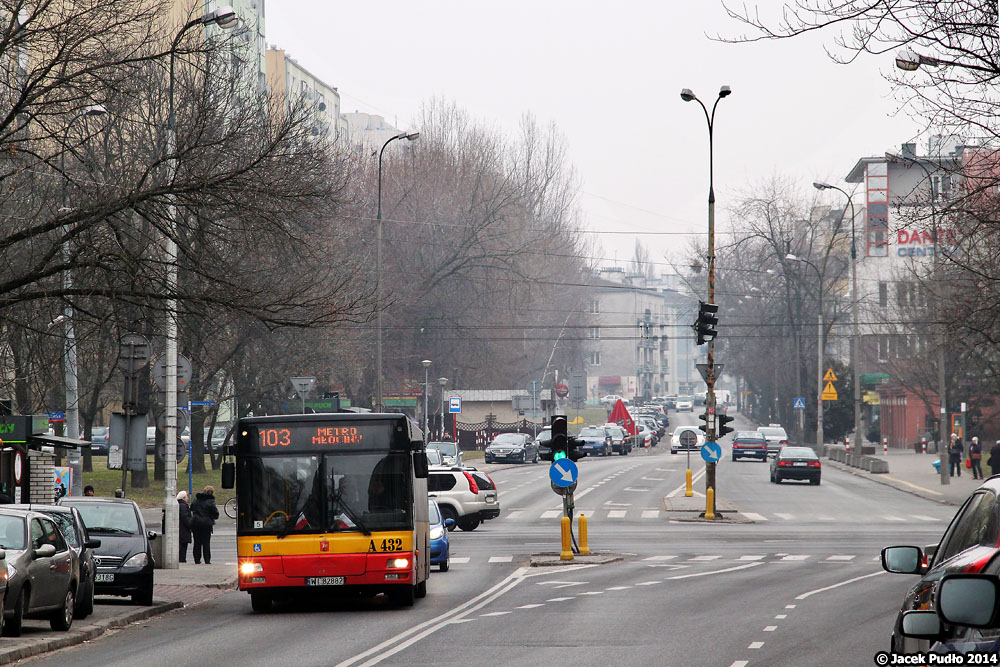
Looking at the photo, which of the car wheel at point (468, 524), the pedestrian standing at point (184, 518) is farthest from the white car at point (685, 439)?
the pedestrian standing at point (184, 518)

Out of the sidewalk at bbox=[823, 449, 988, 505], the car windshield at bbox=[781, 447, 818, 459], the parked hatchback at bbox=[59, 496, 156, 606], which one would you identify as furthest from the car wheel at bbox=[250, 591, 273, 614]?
the car windshield at bbox=[781, 447, 818, 459]

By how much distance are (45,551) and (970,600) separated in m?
12.3

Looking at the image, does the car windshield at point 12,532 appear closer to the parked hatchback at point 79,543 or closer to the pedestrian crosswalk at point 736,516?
the parked hatchback at point 79,543

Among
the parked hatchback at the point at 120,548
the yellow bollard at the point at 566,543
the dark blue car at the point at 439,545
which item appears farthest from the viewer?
the yellow bollard at the point at 566,543

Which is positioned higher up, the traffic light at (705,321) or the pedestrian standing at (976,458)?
the traffic light at (705,321)

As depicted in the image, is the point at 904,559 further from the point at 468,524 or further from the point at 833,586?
the point at 468,524

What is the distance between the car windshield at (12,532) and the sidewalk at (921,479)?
30.1 m

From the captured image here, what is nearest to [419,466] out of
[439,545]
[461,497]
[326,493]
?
[326,493]

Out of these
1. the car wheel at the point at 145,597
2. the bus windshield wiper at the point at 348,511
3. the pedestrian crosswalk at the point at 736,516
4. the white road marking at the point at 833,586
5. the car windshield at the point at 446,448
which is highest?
the bus windshield wiper at the point at 348,511

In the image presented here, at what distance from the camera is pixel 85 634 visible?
15.4m

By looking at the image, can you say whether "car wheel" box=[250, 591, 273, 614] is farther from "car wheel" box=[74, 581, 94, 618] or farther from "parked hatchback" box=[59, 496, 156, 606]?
"car wheel" box=[74, 581, 94, 618]

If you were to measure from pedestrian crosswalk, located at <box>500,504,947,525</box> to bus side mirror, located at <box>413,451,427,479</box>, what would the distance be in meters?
19.3

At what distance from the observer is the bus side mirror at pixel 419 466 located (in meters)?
17.8

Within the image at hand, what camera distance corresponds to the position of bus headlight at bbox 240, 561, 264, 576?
56.5 ft
